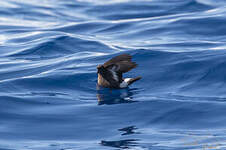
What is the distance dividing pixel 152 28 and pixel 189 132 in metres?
10.2

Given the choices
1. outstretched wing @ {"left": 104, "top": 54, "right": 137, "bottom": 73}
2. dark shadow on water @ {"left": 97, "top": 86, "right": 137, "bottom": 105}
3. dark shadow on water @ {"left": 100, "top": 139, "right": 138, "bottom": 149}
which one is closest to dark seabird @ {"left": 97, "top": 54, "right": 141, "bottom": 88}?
outstretched wing @ {"left": 104, "top": 54, "right": 137, "bottom": 73}

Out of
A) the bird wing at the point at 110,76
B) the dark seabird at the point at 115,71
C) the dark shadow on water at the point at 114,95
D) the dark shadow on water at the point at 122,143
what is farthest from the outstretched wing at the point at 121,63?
the dark shadow on water at the point at 122,143

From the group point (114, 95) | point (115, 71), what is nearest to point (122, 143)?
point (114, 95)

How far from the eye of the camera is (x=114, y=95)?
9484 mm

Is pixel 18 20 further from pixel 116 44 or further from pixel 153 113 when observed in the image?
pixel 153 113

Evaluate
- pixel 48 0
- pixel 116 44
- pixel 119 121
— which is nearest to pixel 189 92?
pixel 119 121

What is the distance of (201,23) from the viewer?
54.6ft

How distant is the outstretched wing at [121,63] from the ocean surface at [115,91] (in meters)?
0.53

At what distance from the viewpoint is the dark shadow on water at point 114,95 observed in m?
8.90

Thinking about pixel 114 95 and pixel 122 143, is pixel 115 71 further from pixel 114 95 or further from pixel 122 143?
pixel 122 143

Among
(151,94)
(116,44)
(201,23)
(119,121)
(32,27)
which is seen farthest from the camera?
(32,27)

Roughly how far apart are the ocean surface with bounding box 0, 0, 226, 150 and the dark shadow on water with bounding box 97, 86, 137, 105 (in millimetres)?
21

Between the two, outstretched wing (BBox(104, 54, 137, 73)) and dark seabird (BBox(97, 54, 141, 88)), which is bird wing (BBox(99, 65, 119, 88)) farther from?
outstretched wing (BBox(104, 54, 137, 73))

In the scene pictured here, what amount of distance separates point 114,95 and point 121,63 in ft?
2.10
